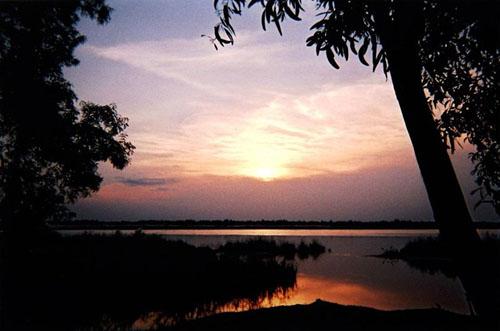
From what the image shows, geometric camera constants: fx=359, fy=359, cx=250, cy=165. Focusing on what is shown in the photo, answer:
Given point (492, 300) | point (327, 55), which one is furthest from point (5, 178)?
point (492, 300)

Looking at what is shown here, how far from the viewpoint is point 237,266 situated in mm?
21781

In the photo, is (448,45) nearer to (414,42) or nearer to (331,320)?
(414,42)

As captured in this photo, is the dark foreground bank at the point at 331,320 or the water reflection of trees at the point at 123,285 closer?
the dark foreground bank at the point at 331,320

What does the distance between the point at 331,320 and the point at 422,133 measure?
4414mm

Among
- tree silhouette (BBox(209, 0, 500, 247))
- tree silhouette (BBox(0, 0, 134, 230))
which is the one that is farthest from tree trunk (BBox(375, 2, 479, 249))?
tree silhouette (BBox(0, 0, 134, 230))

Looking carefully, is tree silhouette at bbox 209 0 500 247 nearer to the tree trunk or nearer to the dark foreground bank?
the tree trunk

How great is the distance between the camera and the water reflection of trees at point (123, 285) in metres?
12.7

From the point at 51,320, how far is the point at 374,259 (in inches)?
1046

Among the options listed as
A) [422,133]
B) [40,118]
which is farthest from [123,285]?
[422,133]

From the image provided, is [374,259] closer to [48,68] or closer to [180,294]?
[180,294]

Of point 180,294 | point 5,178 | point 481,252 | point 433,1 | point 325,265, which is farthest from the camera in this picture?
point 325,265

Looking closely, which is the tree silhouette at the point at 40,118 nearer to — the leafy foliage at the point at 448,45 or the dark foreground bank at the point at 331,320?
the dark foreground bank at the point at 331,320

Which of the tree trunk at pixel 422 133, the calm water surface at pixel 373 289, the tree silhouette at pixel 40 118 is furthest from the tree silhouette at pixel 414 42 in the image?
the tree silhouette at pixel 40 118

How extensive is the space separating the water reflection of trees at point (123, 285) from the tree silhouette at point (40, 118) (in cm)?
234
